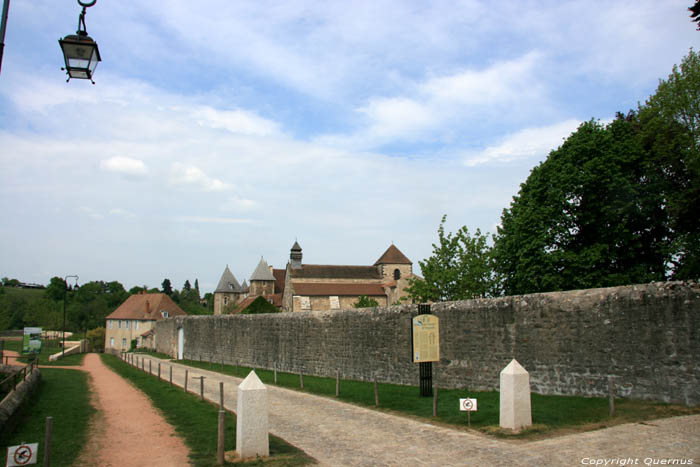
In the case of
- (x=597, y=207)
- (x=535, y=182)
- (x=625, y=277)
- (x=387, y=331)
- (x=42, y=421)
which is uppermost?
(x=535, y=182)

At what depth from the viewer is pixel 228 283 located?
3846 inches

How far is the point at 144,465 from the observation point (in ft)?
24.6

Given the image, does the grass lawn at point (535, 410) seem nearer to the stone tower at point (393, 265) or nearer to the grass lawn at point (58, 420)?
the grass lawn at point (58, 420)

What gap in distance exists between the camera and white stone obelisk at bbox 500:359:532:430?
888cm

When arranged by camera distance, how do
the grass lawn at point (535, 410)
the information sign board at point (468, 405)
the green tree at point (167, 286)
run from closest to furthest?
1. the grass lawn at point (535, 410)
2. the information sign board at point (468, 405)
3. the green tree at point (167, 286)

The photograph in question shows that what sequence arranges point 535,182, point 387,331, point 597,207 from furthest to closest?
point 535,182 < point 597,207 < point 387,331

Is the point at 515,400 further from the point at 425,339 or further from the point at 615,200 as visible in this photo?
the point at 615,200

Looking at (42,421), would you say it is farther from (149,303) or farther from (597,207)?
(149,303)

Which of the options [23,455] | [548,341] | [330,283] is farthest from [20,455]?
[330,283]

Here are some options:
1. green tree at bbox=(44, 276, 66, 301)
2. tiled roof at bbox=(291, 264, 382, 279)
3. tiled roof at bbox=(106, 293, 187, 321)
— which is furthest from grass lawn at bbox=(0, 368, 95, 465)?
green tree at bbox=(44, 276, 66, 301)

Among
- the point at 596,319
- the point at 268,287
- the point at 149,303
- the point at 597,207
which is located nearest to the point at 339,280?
the point at 268,287

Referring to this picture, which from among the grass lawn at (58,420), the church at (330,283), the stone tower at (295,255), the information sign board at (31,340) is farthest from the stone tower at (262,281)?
the grass lawn at (58,420)

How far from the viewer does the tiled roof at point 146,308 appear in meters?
63.3

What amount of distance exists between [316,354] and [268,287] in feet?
226
